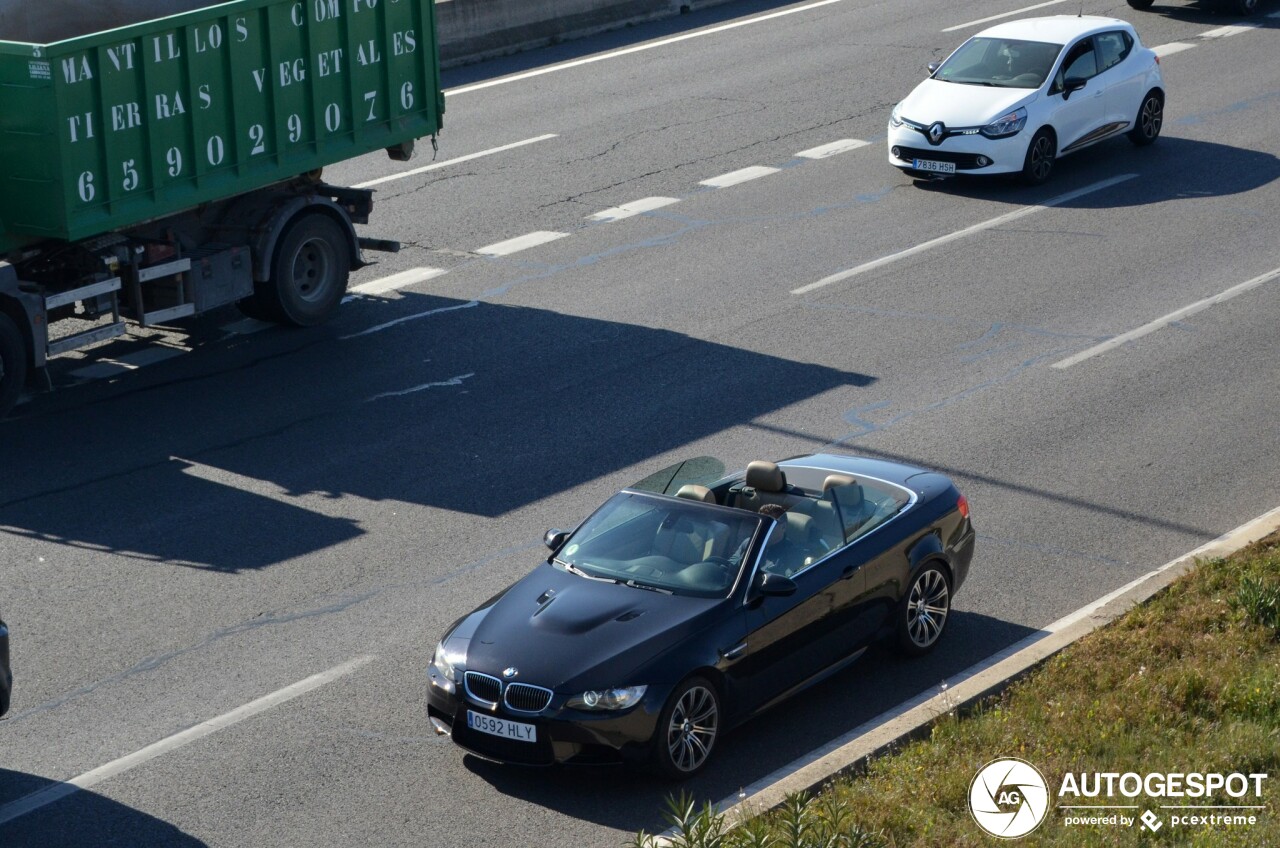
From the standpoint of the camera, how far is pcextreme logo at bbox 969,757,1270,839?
301 inches

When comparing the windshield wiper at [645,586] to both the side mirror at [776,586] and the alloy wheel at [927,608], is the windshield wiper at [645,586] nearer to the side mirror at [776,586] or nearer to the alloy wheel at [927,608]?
the side mirror at [776,586]

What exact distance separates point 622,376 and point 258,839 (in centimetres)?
730

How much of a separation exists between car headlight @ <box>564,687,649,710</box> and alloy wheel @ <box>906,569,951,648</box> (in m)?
2.23

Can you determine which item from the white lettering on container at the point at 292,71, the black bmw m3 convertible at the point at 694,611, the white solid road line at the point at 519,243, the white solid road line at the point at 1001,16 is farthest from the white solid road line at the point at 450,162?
the black bmw m3 convertible at the point at 694,611

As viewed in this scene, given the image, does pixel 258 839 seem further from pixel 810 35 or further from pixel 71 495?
pixel 810 35

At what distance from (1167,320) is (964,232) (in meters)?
3.37

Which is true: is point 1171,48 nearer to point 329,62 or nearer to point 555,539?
point 329,62

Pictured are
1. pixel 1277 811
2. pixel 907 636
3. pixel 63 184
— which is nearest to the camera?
pixel 1277 811

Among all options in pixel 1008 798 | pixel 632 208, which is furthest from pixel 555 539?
pixel 632 208

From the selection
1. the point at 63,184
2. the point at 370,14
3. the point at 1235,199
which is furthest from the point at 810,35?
the point at 63,184

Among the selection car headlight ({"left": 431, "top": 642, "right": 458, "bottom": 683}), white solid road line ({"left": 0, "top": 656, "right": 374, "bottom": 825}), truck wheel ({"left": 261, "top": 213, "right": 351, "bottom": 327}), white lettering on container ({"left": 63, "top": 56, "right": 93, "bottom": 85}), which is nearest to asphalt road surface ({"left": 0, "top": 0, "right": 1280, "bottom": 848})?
white solid road line ({"left": 0, "top": 656, "right": 374, "bottom": 825})

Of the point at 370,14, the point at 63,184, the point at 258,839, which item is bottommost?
the point at 258,839

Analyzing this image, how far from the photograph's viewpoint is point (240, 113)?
49.6 feet

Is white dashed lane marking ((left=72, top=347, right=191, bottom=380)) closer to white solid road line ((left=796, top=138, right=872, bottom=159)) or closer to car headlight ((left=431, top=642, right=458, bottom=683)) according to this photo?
car headlight ((left=431, top=642, right=458, bottom=683))
